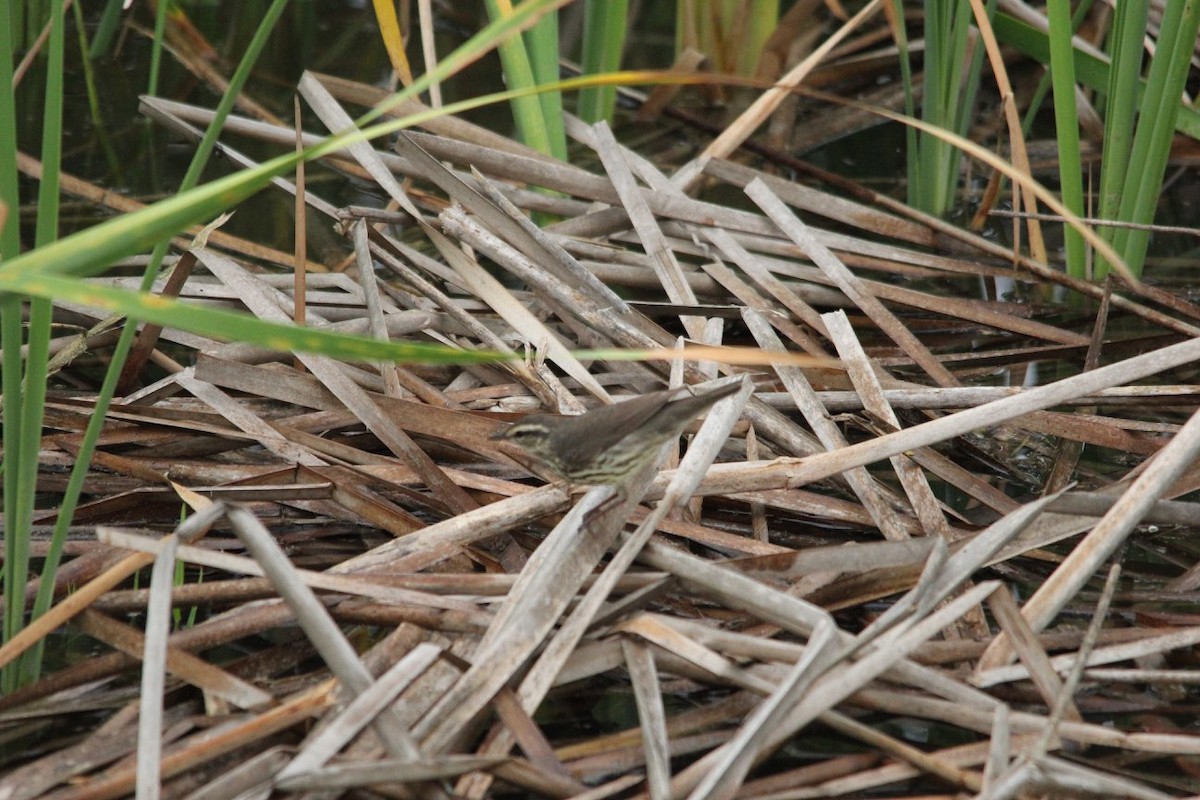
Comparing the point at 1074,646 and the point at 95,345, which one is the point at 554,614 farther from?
the point at 95,345

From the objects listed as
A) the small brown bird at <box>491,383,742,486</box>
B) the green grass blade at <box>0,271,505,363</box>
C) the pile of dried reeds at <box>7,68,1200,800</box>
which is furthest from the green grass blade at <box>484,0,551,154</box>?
the green grass blade at <box>0,271,505,363</box>

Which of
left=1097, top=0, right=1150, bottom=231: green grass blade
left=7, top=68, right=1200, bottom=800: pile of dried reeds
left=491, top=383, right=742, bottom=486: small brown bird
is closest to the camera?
left=7, top=68, right=1200, bottom=800: pile of dried reeds

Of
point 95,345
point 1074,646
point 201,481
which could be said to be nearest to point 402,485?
point 201,481

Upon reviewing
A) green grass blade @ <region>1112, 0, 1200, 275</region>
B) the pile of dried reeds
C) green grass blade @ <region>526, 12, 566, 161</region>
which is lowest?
the pile of dried reeds

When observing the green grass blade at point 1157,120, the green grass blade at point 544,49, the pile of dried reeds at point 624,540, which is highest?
the green grass blade at point 544,49

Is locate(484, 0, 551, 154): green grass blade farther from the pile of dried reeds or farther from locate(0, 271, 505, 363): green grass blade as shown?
locate(0, 271, 505, 363): green grass blade

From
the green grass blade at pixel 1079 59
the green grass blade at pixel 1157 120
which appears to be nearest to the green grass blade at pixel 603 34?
the green grass blade at pixel 1079 59

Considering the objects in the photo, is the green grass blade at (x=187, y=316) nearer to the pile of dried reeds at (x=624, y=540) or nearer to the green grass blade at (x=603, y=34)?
the pile of dried reeds at (x=624, y=540)
